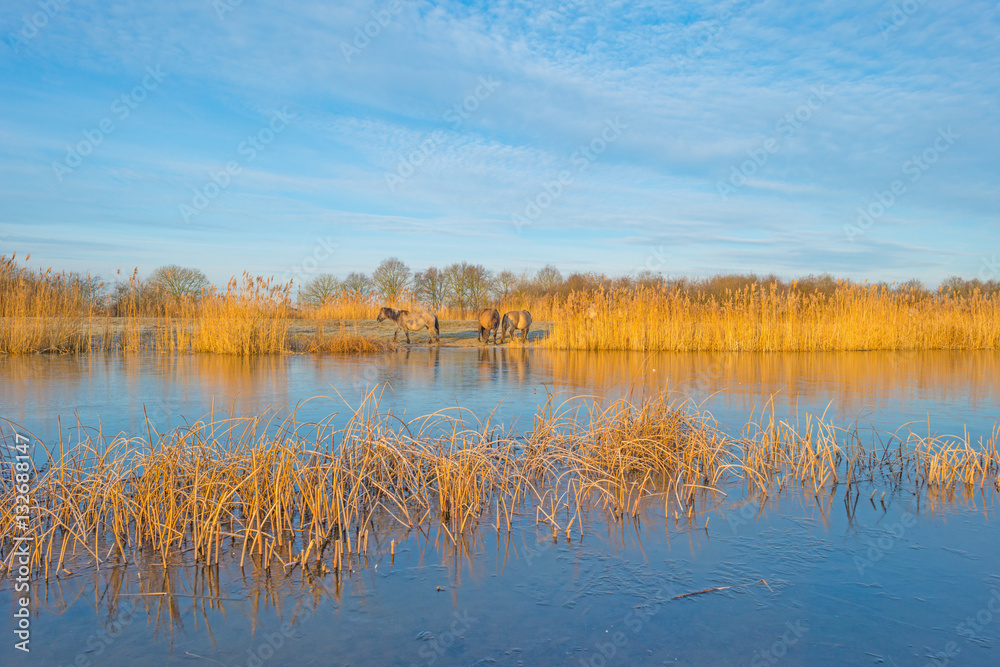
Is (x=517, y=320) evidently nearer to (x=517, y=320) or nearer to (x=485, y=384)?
Result: (x=517, y=320)

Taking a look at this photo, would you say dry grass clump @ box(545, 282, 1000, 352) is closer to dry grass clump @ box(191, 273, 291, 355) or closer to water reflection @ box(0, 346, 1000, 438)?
water reflection @ box(0, 346, 1000, 438)

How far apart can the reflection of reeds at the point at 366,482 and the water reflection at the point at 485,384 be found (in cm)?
60

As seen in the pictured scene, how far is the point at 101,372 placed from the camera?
385 inches

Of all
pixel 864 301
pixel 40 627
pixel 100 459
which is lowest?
pixel 40 627

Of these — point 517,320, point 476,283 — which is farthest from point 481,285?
point 517,320

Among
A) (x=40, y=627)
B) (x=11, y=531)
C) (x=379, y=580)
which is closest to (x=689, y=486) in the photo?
(x=379, y=580)

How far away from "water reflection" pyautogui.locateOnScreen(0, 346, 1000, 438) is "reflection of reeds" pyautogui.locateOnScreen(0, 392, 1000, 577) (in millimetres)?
605

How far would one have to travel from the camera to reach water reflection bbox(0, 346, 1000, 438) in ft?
21.1

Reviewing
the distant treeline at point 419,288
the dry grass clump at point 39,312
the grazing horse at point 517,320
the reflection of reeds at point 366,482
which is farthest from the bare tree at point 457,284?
the reflection of reeds at point 366,482

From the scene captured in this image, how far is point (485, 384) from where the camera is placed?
9.15m

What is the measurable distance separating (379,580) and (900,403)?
682 cm

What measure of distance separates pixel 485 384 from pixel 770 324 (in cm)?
998

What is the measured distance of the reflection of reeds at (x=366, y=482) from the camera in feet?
10.4

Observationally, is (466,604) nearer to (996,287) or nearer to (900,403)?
(900,403)
